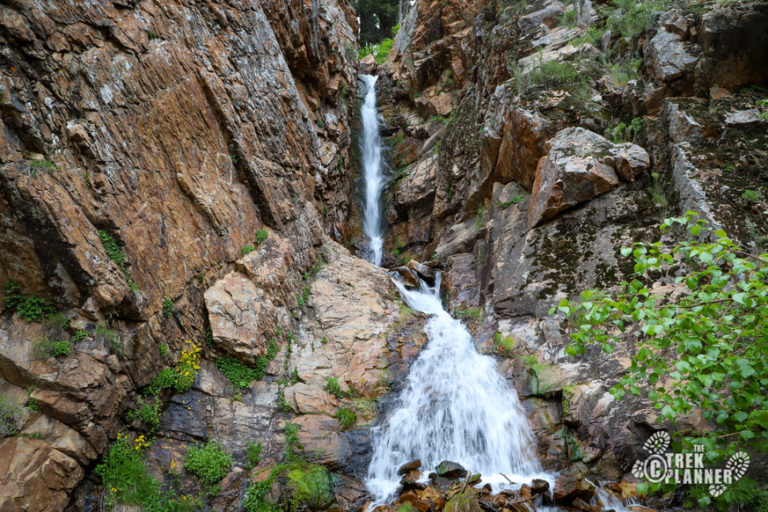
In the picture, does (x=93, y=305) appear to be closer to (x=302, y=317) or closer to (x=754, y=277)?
(x=302, y=317)

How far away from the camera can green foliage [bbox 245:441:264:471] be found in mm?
6730

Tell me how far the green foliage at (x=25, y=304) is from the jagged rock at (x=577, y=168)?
10009 millimetres

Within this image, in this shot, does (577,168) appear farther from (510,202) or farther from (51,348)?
(51,348)

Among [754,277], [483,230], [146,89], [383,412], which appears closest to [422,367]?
[383,412]

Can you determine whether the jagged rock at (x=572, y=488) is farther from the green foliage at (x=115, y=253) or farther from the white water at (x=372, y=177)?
the white water at (x=372, y=177)

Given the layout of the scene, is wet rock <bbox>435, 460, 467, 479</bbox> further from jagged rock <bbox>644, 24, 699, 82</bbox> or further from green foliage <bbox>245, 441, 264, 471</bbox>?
jagged rock <bbox>644, 24, 699, 82</bbox>

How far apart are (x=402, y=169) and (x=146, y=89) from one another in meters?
12.8

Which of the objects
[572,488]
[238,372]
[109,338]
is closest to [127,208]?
[109,338]

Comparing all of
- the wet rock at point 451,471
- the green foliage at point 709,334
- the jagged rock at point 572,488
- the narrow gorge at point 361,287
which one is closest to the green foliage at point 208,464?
the narrow gorge at point 361,287

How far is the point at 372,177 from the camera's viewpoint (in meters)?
19.4

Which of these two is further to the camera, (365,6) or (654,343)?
(365,6)

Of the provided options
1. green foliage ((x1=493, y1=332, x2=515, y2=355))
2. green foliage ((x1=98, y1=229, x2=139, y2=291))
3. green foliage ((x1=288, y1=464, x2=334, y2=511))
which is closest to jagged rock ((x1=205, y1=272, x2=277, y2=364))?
green foliage ((x1=98, y1=229, x2=139, y2=291))

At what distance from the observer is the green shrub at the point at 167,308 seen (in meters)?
7.24

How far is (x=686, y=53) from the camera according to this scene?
9266 mm
